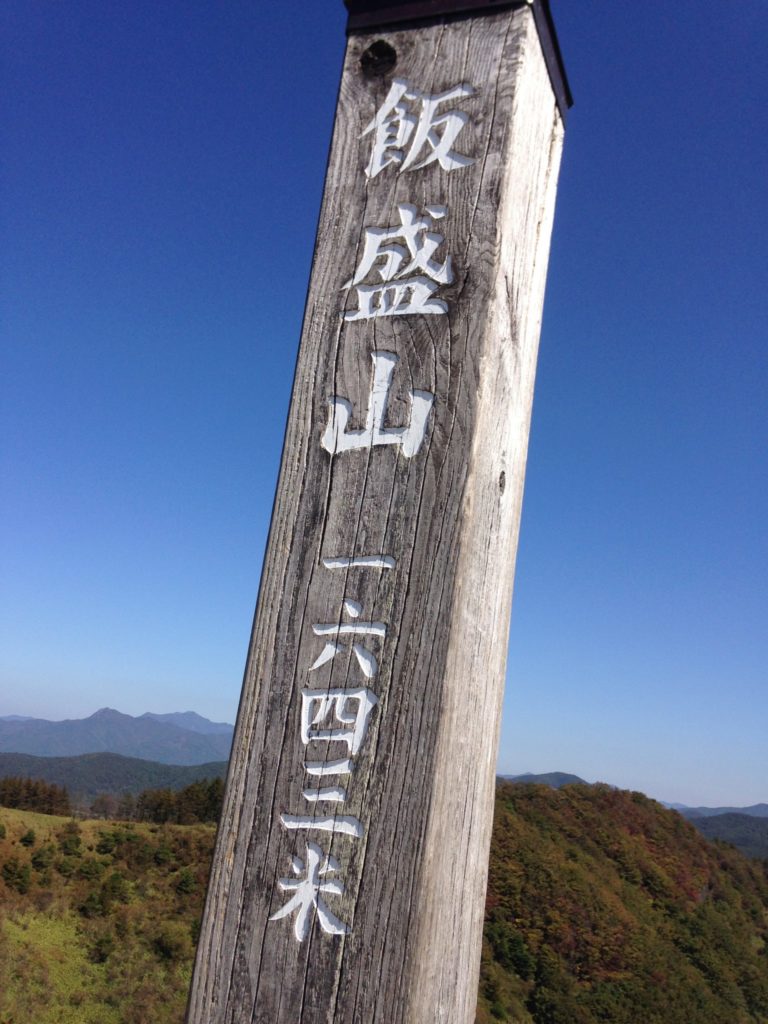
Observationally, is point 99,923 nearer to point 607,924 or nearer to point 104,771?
point 607,924

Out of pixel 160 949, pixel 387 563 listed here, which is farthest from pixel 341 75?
pixel 160 949

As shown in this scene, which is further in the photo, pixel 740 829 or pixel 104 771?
pixel 104 771

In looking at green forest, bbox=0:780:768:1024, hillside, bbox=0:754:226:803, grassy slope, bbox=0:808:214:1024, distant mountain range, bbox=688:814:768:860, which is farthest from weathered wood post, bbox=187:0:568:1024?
hillside, bbox=0:754:226:803

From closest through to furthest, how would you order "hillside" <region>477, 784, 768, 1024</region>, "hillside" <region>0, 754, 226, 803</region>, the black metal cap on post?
the black metal cap on post < "hillside" <region>477, 784, 768, 1024</region> < "hillside" <region>0, 754, 226, 803</region>

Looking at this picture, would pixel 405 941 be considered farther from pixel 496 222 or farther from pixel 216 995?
pixel 496 222

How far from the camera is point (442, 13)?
124cm

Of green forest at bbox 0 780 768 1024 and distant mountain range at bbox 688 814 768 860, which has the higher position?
green forest at bbox 0 780 768 1024

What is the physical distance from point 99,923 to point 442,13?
93.8 ft

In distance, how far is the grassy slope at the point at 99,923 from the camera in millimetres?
21422

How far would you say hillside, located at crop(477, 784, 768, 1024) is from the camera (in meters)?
27.8

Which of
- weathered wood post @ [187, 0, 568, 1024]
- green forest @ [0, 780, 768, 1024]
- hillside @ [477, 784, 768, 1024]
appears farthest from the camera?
hillside @ [477, 784, 768, 1024]

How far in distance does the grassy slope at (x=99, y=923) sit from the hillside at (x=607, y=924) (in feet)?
33.7

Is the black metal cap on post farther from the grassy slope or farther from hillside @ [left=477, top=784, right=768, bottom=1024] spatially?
hillside @ [left=477, top=784, right=768, bottom=1024]

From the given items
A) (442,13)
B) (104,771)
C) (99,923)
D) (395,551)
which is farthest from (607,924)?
(104,771)
